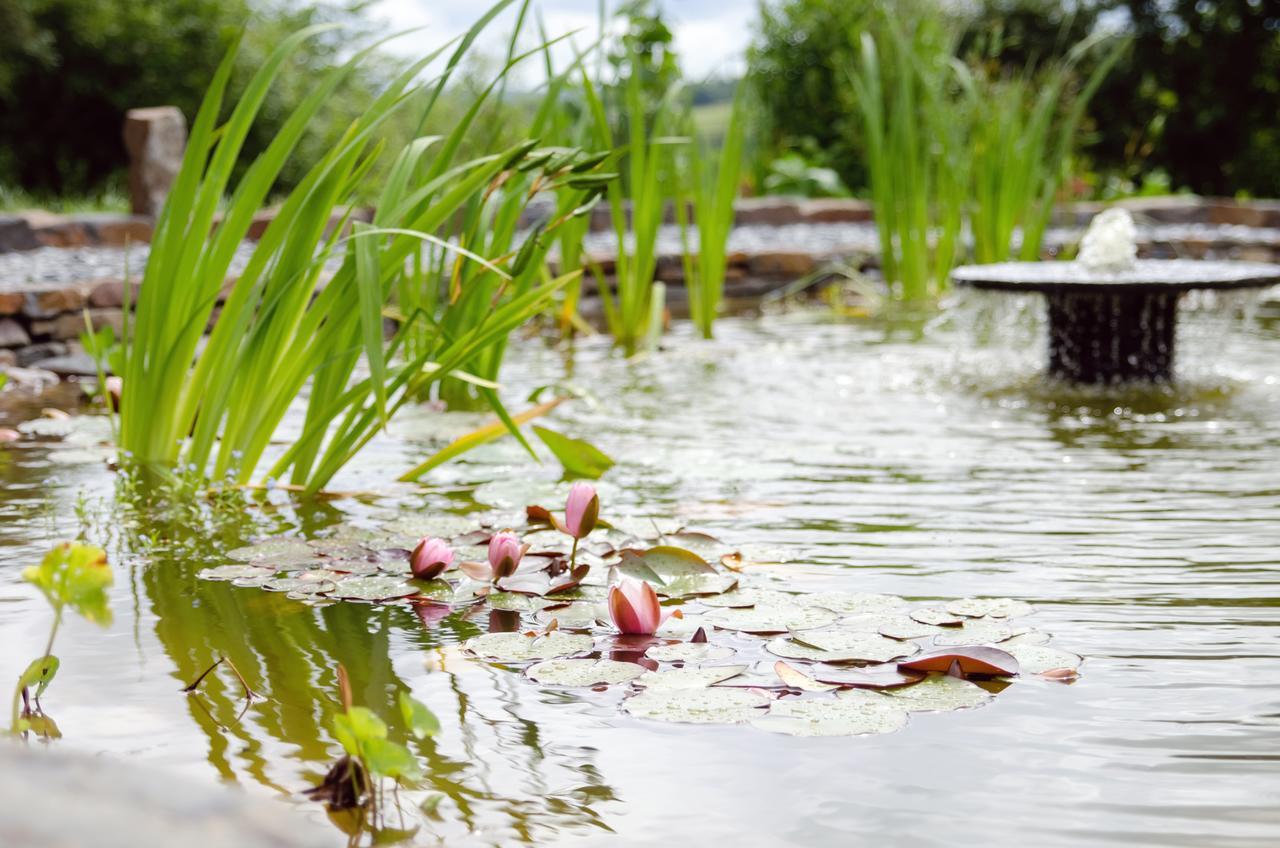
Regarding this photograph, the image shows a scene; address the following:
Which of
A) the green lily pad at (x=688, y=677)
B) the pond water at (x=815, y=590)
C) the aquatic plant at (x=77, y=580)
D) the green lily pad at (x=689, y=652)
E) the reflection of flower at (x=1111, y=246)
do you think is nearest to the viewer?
the aquatic plant at (x=77, y=580)

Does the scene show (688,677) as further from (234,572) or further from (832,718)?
(234,572)

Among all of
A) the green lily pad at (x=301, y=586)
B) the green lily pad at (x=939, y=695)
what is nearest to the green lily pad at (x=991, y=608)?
the green lily pad at (x=939, y=695)

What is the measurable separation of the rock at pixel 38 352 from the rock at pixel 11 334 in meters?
0.03

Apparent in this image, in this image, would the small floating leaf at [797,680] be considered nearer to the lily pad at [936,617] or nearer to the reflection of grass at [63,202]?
the lily pad at [936,617]

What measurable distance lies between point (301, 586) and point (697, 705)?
2.42ft

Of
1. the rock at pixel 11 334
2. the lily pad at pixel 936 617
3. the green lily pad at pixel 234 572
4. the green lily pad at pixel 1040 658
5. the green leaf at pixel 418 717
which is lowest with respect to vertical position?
the green lily pad at pixel 1040 658

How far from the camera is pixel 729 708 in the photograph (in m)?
1.47

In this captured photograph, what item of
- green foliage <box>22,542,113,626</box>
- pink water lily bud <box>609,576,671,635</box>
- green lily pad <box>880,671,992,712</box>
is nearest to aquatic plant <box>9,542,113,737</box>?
green foliage <box>22,542,113,626</box>

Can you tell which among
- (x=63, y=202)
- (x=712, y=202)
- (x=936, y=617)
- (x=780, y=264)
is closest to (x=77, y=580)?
(x=936, y=617)

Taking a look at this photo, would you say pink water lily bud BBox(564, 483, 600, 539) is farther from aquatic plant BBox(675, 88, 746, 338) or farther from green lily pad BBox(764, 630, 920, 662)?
aquatic plant BBox(675, 88, 746, 338)

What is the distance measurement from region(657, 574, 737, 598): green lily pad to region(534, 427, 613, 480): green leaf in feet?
2.45

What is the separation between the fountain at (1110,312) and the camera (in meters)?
4.09

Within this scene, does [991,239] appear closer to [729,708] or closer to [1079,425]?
[1079,425]

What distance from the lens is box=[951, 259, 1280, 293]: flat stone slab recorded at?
12.7 ft
